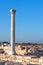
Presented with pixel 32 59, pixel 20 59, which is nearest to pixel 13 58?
pixel 20 59

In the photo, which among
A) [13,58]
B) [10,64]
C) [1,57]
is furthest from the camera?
[1,57]

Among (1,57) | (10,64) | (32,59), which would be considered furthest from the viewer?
(1,57)

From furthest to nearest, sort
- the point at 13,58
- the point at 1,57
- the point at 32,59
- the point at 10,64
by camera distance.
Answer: the point at 1,57 → the point at 13,58 → the point at 32,59 → the point at 10,64

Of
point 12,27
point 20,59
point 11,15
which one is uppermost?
point 11,15

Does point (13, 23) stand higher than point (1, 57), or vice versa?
point (13, 23)

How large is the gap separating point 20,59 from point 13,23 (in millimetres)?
4023

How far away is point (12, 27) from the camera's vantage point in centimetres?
1805

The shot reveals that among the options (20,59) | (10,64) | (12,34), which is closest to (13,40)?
(12,34)

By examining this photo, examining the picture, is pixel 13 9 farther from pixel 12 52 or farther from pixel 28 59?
pixel 28 59

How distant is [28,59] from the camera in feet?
49.2

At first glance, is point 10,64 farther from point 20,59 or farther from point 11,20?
point 11,20

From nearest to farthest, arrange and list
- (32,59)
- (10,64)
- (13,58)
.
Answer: (10,64) → (32,59) → (13,58)

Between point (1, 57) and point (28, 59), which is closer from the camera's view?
point (28, 59)

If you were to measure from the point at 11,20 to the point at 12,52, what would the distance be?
2965 millimetres
